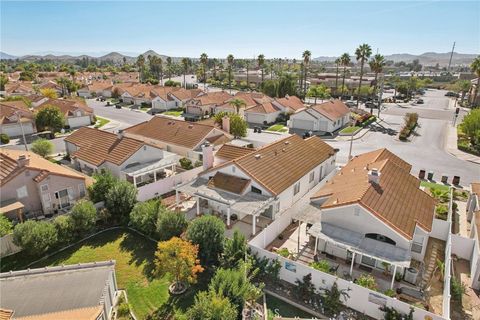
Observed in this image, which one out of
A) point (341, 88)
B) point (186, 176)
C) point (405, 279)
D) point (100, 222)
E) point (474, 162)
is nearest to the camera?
point (405, 279)

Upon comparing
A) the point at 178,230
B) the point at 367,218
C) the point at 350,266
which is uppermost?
the point at 367,218

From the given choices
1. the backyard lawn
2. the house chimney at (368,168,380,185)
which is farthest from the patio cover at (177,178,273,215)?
the backyard lawn

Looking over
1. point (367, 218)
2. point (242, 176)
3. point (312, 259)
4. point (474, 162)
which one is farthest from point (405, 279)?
point (474, 162)

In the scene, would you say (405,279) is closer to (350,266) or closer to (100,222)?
(350,266)

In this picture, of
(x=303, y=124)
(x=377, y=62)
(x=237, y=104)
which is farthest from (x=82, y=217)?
(x=377, y=62)

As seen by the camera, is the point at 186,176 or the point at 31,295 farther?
the point at 186,176

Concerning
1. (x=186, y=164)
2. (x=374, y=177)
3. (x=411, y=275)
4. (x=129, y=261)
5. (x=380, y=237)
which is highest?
(x=374, y=177)

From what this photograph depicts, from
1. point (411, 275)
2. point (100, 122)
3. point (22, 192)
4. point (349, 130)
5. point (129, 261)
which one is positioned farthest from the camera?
point (100, 122)

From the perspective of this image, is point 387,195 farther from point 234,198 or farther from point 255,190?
point 234,198
